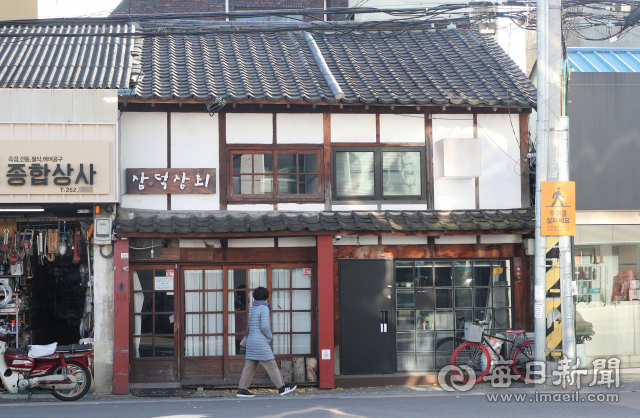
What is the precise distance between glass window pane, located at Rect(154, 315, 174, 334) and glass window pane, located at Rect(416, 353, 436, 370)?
16.7 ft

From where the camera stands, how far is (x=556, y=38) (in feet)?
33.7

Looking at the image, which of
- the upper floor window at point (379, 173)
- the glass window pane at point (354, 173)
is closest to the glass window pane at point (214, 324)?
the upper floor window at point (379, 173)

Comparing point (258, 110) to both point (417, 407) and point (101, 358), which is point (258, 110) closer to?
point (101, 358)

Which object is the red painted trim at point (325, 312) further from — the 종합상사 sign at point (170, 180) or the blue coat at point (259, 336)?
the 종합상사 sign at point (170, 180)

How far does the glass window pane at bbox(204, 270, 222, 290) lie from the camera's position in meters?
11.8

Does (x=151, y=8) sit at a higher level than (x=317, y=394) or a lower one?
higher

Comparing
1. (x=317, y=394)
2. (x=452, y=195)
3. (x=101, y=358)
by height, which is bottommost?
(x=317, y=394)

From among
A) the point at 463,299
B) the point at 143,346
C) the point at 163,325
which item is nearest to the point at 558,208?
the point at 463,299

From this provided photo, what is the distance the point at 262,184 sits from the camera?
11961mm

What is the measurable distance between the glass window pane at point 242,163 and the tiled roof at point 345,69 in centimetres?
124

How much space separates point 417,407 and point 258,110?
642 centimetres

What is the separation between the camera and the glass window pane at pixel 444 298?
40.2 feet

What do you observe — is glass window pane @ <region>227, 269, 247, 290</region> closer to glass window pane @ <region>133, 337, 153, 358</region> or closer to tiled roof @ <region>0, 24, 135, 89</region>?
glass window pane @ <region>133, 337, 153, 358</region>

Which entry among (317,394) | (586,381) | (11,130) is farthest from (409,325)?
(11,130)
